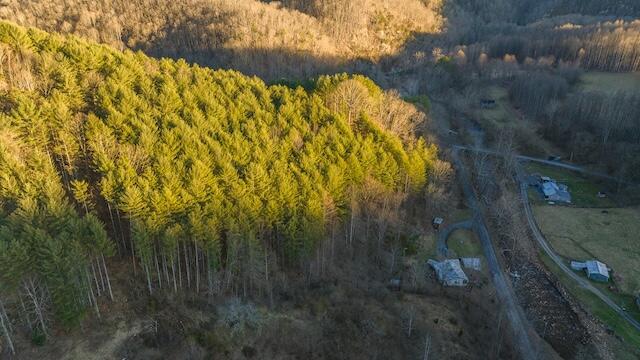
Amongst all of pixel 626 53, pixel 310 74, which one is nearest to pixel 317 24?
pixel 310 74

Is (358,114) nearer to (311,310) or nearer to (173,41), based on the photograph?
(311,310)

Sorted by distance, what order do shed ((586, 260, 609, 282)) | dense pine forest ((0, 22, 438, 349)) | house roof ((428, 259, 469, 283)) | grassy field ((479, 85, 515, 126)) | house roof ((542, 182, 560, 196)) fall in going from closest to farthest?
dense pine forest ((0, 22, 438, 349)), house roof ((428, 259, 469, 283)), shed ((586, 260, 609, 282)), house roof ((542, 182, 560, 196)), grassy field ((479, 85, 515, 126))

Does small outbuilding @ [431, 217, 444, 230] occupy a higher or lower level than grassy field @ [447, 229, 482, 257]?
higher

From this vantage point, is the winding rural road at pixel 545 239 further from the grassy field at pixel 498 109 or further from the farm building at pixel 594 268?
the grassy field at pixel 498 109

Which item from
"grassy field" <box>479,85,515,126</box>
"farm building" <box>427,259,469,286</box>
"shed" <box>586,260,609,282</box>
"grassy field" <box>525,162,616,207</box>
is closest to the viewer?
"farm building" <box>427,259,469,286</box>

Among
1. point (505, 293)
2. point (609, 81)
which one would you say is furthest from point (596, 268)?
point (609, 81)

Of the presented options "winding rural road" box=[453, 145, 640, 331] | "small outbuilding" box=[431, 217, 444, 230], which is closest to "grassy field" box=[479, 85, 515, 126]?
"winding rural road" box=[453, 145, 640, 331]

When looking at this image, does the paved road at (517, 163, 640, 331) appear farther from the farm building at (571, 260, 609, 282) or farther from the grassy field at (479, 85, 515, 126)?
the grassy field at (479, 85, 515, 126)
